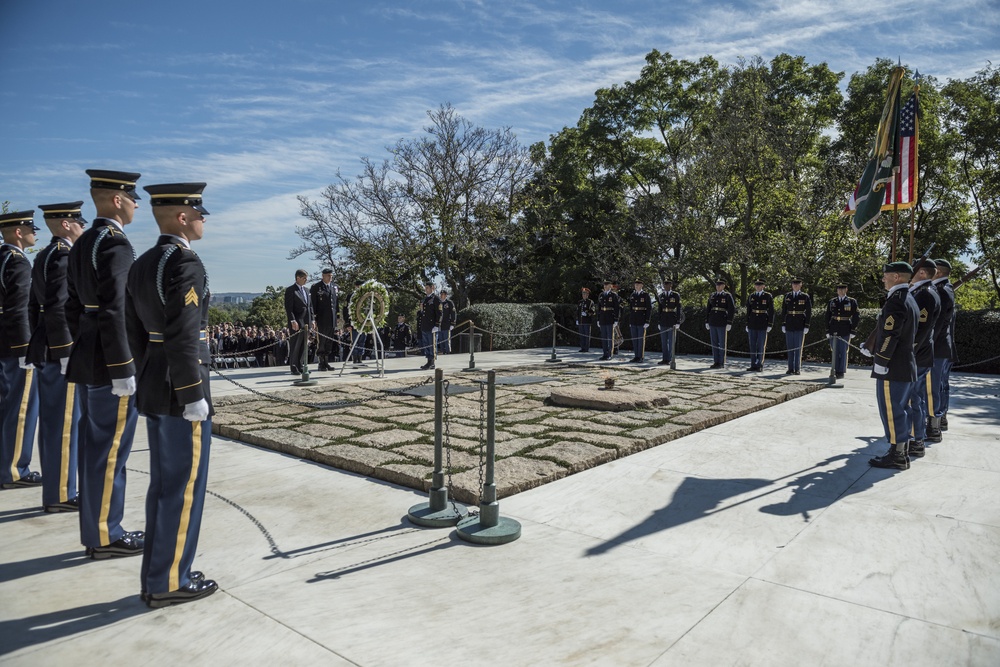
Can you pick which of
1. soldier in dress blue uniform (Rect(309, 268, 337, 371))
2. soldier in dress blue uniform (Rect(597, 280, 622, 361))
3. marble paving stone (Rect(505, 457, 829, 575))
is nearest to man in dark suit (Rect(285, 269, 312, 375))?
soldier in dress blue uniform (Rect(309, 268, 337, 371))

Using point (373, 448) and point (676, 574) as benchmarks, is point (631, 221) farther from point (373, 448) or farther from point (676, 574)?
point (676, 574)

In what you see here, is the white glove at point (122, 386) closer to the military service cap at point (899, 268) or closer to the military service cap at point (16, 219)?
the military service cap at point (16, 219)

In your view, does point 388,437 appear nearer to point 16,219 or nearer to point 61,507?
point 61,507

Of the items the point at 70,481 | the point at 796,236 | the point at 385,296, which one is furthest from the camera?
the point at 796,236

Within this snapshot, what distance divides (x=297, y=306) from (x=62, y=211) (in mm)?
7325

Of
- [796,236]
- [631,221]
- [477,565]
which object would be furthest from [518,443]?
[631,221]

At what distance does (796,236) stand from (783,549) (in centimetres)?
1755

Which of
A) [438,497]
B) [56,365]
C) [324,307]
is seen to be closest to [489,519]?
[438,497]

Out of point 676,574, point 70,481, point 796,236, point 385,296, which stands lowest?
point 676,574

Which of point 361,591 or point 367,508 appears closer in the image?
point 361,591

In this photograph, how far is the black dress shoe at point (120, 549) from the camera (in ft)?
12.1

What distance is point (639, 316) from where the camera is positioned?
51.5 ft

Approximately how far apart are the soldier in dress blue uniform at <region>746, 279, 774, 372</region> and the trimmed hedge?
1.17 metres

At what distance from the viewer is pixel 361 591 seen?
10.9 ft
